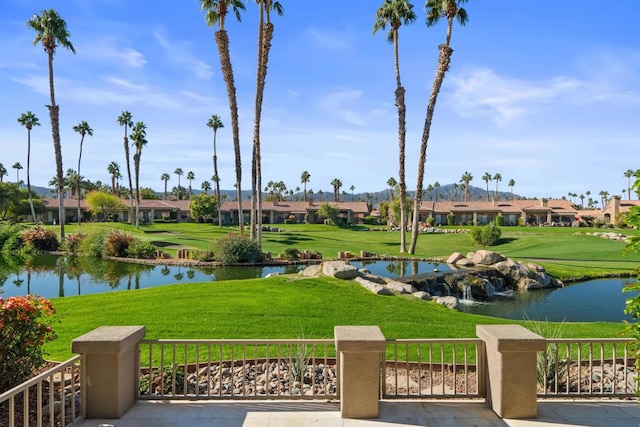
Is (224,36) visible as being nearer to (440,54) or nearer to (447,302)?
(440,54)

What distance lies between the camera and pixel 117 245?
31547 millimetres

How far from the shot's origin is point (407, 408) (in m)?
5.43

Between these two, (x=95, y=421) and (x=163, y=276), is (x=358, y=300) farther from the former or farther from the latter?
(x=163, y=276)

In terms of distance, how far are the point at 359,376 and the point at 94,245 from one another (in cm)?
3165

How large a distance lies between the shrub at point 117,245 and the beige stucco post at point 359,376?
97.7ft

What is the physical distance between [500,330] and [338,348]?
2.08 meters

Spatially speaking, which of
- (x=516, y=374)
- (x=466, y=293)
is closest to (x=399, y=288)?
(x=466, y=293)

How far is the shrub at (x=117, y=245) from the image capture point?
103ft

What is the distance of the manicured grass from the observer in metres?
10.4

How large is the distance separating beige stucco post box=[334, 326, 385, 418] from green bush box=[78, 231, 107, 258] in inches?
1216

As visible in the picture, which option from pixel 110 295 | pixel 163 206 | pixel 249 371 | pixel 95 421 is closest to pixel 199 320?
pixel 249 371

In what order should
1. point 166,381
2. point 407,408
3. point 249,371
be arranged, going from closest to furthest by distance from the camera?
point 407,408, point 166,381, point 249,371

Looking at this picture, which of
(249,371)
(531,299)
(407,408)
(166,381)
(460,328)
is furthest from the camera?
(531,299)

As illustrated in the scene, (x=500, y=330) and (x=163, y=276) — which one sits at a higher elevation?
(x=500, y=330)
